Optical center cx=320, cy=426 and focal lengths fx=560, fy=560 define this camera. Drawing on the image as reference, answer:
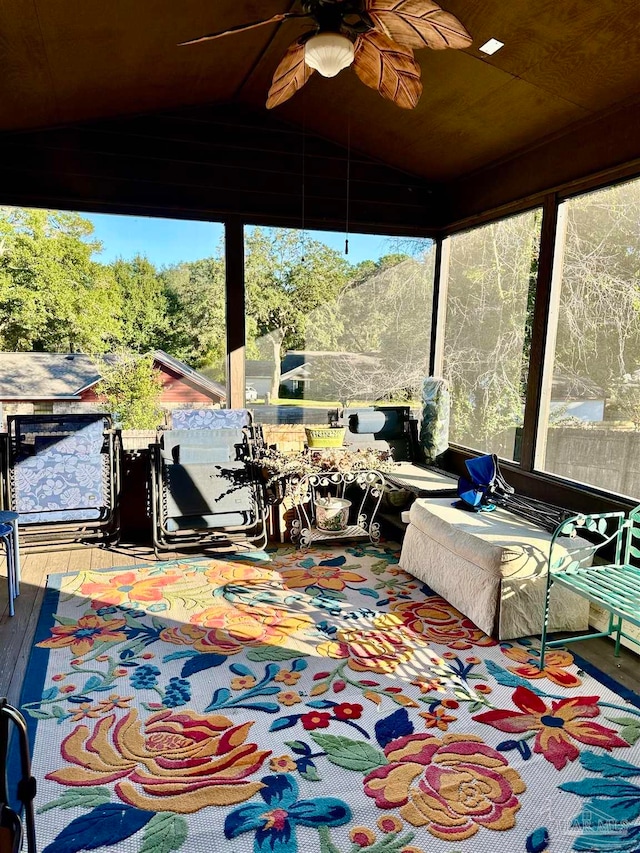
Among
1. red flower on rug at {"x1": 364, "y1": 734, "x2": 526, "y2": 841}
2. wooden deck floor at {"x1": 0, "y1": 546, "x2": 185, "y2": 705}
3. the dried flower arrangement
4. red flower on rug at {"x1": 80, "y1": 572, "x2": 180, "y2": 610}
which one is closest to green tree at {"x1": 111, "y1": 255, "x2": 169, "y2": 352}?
the dried flower arrangement

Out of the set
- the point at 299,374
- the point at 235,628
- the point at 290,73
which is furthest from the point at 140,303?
the point at 235,628

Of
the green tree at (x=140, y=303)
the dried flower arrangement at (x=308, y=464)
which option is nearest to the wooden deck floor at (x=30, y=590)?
the dried flower arrangement at (x=308, y=464)

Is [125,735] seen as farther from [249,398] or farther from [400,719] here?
[249,398]

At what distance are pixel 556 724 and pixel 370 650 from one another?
934 millimetres

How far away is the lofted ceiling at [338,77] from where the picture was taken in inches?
117

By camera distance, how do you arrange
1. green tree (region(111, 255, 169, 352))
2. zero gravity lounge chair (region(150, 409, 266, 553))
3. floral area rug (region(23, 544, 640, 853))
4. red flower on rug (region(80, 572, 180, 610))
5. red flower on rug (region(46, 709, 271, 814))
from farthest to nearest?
green tree (region(111, 255, 169, 352)) → zero gravity lounge chair (region(150, 409, 266, 553)) → red flower on rug (region(80, 572, 180, 610)) → red flower on rug (region(46, 709, 271, 814)) → floral area rug (region(23, 544, 640, 853))

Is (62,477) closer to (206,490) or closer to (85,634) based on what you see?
(206,490)

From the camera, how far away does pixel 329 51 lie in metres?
2.26

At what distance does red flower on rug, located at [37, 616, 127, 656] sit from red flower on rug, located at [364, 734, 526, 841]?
1.63m

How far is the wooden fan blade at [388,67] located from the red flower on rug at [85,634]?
125 inches

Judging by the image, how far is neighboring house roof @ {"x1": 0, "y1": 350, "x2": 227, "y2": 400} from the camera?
4.59 meters

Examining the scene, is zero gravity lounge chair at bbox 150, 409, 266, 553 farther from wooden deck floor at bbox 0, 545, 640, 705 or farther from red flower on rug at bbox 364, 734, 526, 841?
red flower on rug at bbox 364, 734, 526, 841

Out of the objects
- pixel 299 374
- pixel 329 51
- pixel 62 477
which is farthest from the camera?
pixel 299 374

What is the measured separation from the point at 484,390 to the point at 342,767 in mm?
3646
